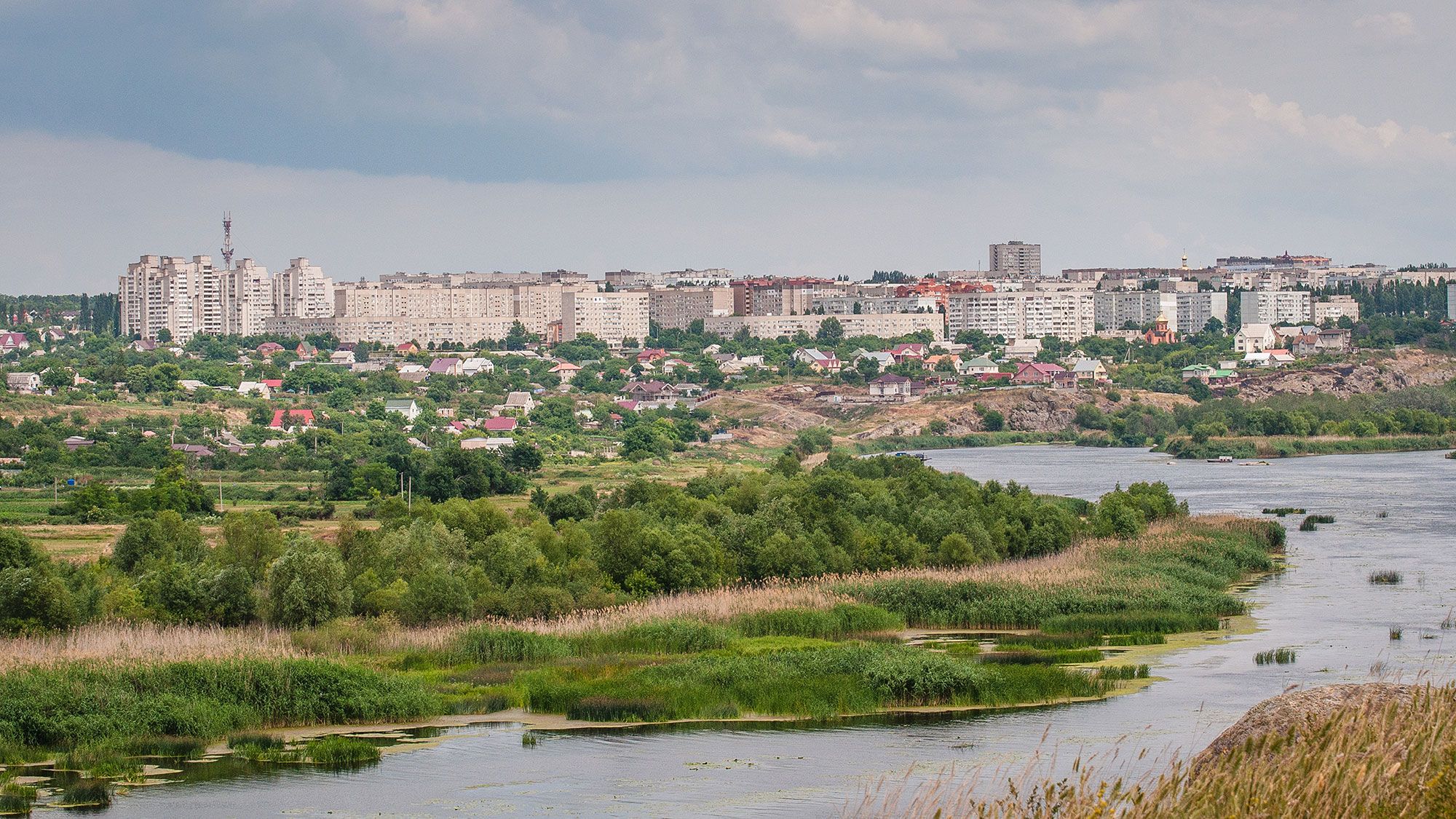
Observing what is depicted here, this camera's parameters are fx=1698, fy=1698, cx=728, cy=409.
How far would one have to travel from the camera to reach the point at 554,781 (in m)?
16.5

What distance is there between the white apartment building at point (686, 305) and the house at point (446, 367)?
4023 centimetres

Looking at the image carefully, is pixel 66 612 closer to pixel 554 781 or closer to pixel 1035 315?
pixel 554 781

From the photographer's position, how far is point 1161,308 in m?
146

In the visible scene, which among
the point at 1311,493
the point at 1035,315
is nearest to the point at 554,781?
the point at 1311,493

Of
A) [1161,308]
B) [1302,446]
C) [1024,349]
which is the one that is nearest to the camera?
[1302,446]

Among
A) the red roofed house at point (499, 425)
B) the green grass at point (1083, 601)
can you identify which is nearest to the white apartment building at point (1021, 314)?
the red roofed house at point (499, 425)

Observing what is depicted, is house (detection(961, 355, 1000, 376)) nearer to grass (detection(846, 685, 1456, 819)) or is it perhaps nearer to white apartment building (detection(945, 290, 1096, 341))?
white apartment building (detection(945, 290, 1096, 341))

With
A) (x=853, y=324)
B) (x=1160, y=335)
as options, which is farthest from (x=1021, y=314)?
(x=853, y=324)

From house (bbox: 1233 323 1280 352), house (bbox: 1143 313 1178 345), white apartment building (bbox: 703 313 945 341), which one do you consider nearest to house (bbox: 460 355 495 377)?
white apartment building (bbox: 703 313 945 341)

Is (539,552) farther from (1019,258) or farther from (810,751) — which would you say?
(1019,258)

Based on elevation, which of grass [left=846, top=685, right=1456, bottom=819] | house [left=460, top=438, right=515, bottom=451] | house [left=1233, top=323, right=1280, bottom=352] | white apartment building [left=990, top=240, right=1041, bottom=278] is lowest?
house [left=460, top=438, right=515, bottom=451]

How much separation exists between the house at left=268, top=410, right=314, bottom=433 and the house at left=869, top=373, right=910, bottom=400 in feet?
115

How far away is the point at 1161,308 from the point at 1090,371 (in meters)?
46.9

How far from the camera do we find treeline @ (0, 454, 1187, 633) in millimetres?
24922
